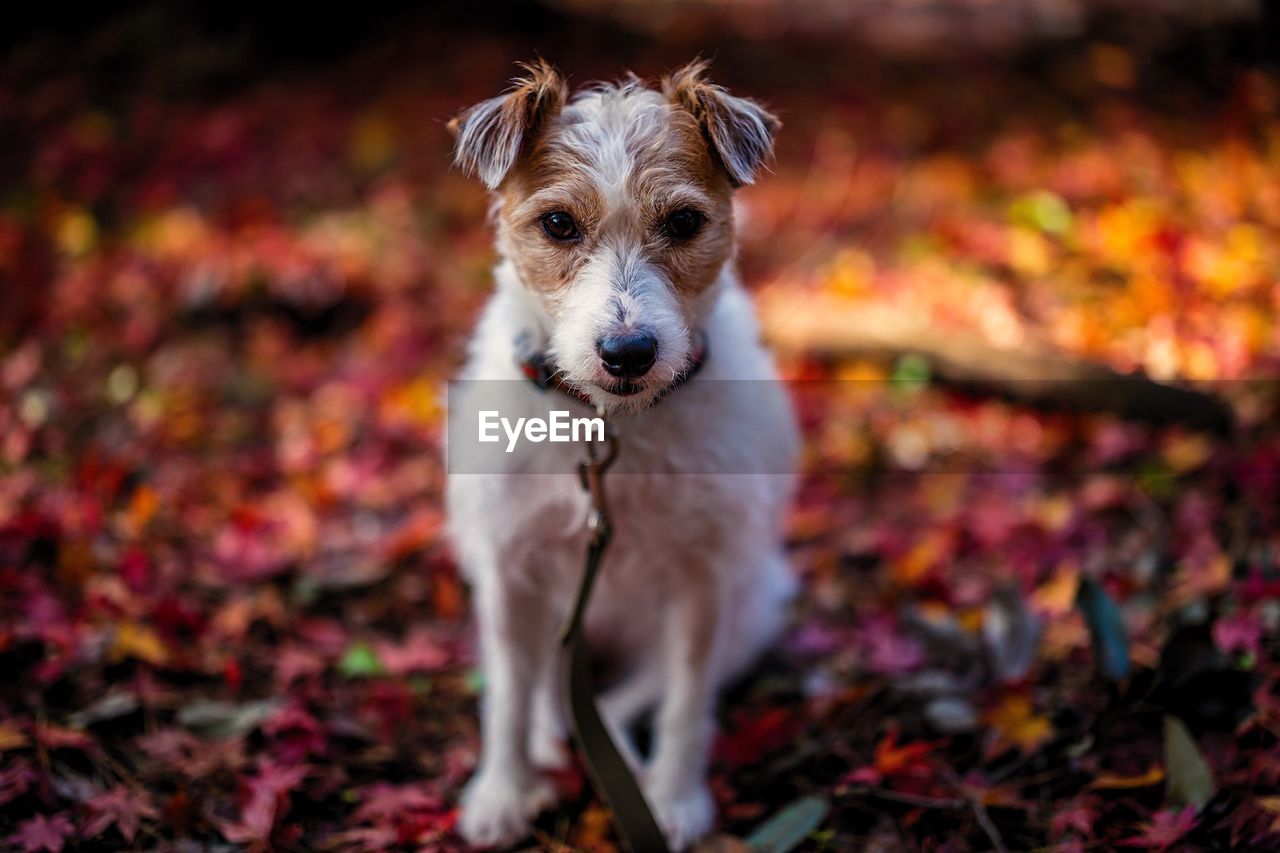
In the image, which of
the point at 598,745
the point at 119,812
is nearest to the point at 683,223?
the point at 598,745

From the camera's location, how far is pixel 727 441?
3.13m

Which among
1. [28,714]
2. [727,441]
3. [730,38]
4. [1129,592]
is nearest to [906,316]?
[1129,592]

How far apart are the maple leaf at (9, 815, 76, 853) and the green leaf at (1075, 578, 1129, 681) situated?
330 cm

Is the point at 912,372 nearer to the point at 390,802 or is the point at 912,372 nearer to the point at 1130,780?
the point at 1130,780

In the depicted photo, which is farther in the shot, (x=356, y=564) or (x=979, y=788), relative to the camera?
(x=356, y=564)

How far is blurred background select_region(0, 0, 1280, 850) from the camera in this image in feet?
10.9

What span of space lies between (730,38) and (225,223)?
4.63 metres

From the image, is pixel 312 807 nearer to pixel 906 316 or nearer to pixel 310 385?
pixel 310 385

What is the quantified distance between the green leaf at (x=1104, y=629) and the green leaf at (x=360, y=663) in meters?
2.66

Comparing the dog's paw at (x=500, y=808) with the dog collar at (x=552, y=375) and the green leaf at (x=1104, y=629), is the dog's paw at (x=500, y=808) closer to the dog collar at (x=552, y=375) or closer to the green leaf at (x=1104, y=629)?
the dog collar at (x=552, y=375)

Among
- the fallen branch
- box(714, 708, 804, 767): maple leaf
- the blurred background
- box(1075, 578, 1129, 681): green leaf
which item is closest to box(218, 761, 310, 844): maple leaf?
the blurred background

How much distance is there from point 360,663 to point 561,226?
7.01 feet

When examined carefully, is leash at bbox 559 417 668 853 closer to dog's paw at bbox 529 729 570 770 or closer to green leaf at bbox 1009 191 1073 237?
dog's paw at bbox 529 729 570 770

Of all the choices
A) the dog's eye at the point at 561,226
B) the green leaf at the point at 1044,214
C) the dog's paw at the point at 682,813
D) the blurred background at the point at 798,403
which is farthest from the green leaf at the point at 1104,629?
the green leaf at the point at 1044,214
